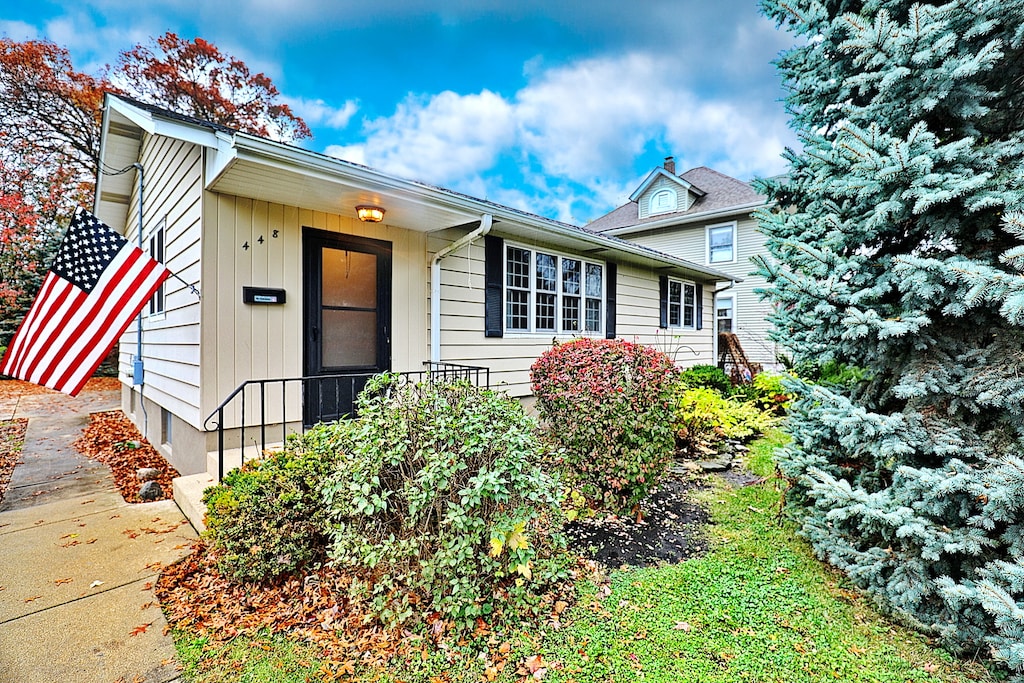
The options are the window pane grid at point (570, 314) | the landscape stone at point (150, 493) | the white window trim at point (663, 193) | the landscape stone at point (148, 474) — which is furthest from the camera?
the white window trim at point (663, 193)

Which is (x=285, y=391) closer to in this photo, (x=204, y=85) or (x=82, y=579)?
(x=82, y=579)

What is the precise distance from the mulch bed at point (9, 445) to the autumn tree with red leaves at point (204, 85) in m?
9.97

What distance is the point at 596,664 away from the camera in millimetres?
2256

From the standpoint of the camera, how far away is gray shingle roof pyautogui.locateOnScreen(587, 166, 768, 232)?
1544 cm

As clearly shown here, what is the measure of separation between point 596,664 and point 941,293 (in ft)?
8.69

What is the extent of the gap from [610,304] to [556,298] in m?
1.42

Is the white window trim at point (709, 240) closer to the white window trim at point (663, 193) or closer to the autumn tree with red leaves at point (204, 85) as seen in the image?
the white window trim at point (663, 193)

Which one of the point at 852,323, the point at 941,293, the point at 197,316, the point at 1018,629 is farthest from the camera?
the point at 197,316

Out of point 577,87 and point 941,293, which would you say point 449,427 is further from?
point 577,87

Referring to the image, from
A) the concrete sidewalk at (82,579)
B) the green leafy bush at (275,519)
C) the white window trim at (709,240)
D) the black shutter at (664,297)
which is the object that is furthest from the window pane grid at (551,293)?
the white window trim at (709,240)

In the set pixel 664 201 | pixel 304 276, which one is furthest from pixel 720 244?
pixel 304 276

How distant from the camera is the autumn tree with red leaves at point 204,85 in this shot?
45.2 ft

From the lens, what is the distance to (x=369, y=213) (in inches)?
187

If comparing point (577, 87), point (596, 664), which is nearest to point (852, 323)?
point (596, 664)
